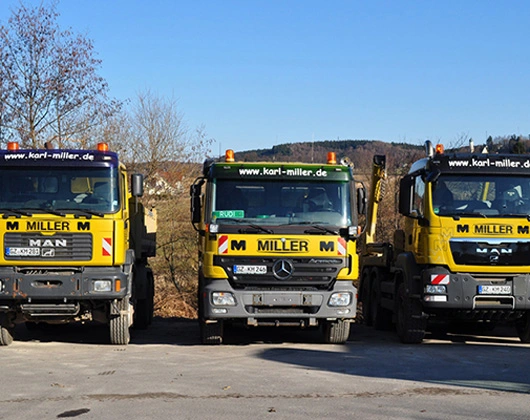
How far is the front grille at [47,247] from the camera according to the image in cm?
1222

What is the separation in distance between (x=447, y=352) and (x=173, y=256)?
13.7 m

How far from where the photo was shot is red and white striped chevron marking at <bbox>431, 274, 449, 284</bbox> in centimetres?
1281

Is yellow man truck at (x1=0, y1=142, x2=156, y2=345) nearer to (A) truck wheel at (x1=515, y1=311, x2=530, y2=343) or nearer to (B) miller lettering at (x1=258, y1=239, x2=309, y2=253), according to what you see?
(B) miller lettering at (x1=258, y1=239, x2=309, y2=253)

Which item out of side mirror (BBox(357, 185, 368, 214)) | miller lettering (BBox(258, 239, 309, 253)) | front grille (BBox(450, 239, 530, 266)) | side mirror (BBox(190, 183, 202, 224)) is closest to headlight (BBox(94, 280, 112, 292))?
side mirror (BBox(190, 183, 202, 224))

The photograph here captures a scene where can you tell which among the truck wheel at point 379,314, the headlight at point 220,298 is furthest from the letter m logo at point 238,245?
the truck wheel at point 379,314

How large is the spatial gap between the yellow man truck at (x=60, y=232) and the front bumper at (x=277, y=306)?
4.90 ft

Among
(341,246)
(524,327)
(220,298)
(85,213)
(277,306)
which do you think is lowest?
(524,327)

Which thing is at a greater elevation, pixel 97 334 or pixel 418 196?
pixel 418 196

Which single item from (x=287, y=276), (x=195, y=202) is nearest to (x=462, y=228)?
(x=287, y=276)

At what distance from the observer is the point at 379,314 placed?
16.5m

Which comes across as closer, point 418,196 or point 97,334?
point 418,196

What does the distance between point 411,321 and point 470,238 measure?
181 centimetres

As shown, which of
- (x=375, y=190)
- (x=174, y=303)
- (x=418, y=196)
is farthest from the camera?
(x=174, y=303)

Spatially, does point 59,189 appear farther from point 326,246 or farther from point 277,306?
point 326,246
